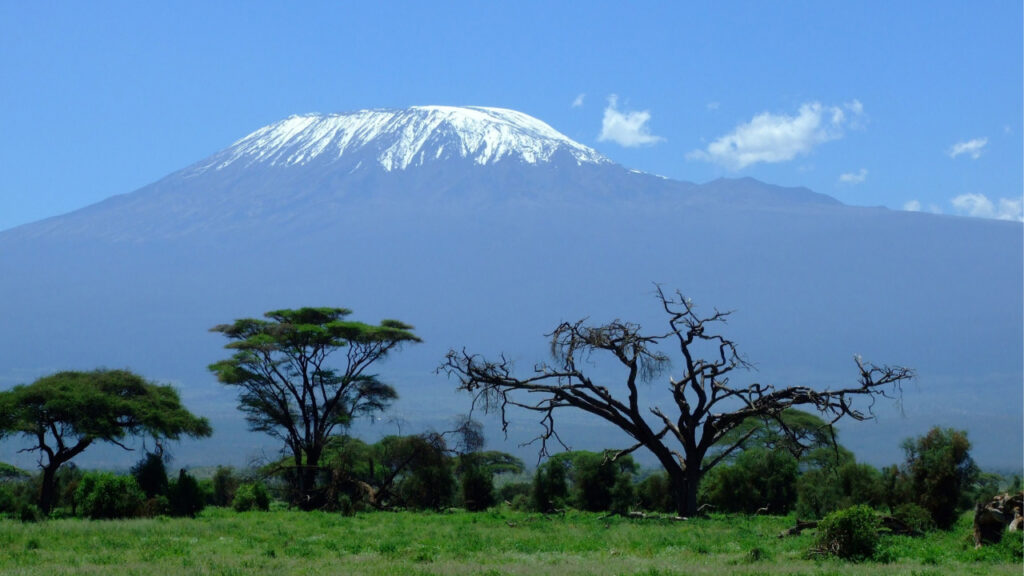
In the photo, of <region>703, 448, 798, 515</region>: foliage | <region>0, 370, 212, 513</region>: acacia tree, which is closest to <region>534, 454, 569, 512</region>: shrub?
<region>703, 448, 798, 515</region>: foliage

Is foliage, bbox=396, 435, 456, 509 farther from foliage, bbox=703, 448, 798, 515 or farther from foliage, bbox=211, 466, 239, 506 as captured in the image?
foliage, bbox=211, 466, 239, 506

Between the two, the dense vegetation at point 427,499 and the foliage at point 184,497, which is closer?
the dense vegetation at point 427,499

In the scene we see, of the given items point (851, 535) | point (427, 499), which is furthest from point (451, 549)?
point (427, 499)

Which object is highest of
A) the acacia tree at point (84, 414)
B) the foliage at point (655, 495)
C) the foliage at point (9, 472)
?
the acacia tree at point (84, 414)

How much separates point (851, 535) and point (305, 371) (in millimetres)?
26438

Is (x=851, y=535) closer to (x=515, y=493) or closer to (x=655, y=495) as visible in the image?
(x=655, y=495)

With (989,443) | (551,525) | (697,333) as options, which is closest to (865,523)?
(551,525)

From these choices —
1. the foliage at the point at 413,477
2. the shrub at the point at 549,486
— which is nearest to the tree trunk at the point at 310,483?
the foliage at the point at 413,477

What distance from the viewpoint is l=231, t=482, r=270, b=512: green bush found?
36.9 metres

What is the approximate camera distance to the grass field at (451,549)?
19469mm

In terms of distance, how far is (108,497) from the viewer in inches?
1221

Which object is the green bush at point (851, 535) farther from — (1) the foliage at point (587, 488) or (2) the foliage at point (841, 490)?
(1) the foliage at point (587, 488)

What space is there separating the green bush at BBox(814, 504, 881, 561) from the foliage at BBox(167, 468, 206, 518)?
725 inches

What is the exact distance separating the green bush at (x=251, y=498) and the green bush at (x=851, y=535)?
68.4 ft
